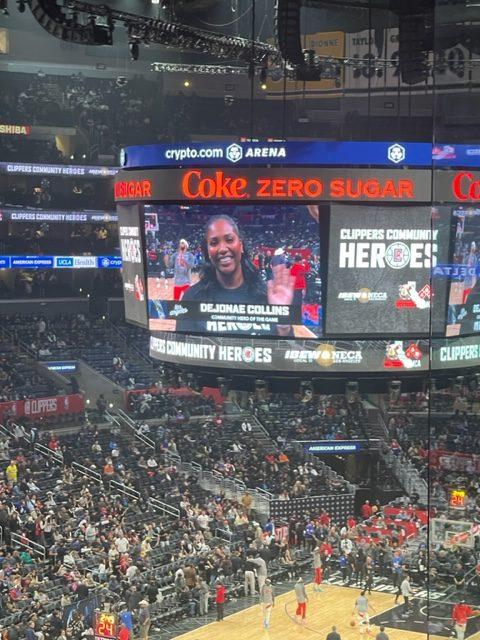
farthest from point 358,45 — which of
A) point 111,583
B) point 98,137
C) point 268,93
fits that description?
point 111,583

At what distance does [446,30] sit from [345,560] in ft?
59.9

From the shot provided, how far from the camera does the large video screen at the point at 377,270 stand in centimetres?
1334

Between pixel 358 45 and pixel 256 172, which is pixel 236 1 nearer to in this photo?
pixel 358 45

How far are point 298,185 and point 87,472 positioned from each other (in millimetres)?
12705

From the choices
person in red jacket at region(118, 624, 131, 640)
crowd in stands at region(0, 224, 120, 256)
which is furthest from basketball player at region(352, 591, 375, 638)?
crowd in stands at region(0, 224, 120, 256)

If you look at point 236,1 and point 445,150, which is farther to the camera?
point 236,1

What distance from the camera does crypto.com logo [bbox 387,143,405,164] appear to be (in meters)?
13.3

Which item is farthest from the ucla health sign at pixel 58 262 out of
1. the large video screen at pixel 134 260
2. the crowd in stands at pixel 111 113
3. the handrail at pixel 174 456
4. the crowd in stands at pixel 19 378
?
the large video screen at pixel 134 260

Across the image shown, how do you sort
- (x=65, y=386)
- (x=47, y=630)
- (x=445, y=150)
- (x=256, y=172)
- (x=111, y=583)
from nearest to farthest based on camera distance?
(x=445, y=150) → (x=256, y=172) → (x=47, y=630) → (x=111, y=583) → (x=65, y=386)

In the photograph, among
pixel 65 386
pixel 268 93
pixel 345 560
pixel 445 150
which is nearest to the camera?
pixel 445 150

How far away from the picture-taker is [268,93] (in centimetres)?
3369

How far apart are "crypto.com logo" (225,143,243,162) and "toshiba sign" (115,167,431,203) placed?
16cm

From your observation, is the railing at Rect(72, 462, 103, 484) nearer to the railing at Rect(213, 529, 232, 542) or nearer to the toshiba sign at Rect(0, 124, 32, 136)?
the railing at Rect(213, 529, 232, 542)

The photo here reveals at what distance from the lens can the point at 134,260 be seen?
15.1 metres
